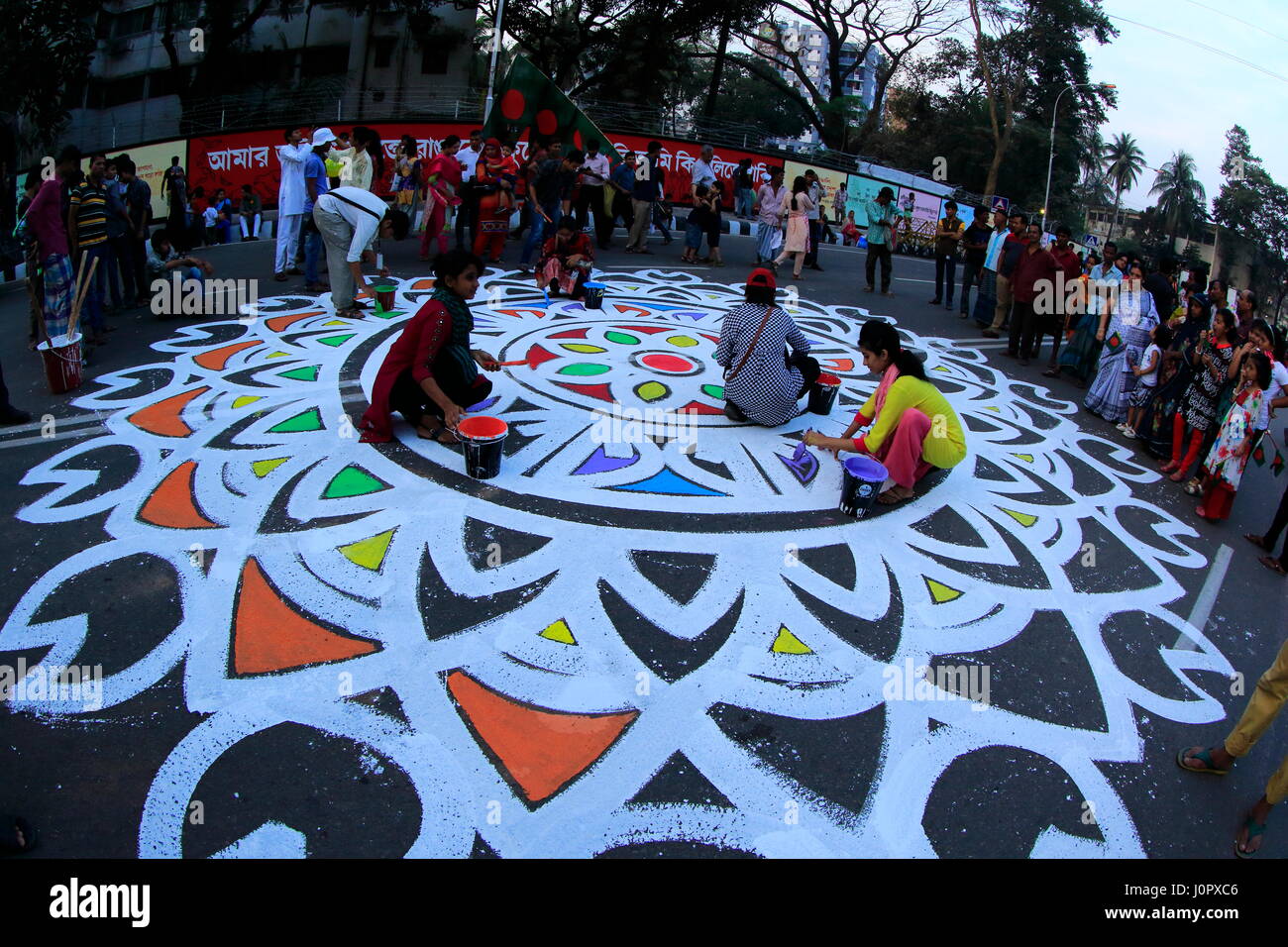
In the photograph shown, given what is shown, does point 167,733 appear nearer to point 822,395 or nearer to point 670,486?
point 670,486

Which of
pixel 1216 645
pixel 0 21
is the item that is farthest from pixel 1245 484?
pixel 0 21

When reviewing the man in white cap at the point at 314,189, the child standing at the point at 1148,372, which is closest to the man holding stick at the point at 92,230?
the man in white cap at the point at 314,189

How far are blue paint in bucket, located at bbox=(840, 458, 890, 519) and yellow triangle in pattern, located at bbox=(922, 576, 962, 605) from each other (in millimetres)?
683

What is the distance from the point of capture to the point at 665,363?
748 centimetres

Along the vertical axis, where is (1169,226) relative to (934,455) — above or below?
above

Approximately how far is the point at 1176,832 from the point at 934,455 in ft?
8.61

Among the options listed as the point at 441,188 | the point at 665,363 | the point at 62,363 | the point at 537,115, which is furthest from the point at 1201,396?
the point at 537,115

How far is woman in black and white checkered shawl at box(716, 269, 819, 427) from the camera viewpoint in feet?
19.6

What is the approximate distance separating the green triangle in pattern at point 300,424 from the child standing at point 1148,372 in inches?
267

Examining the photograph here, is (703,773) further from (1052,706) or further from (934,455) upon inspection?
(934,455)

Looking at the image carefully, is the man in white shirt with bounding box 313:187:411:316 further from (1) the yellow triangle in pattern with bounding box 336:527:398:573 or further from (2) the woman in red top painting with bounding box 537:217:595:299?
(1) the yellow triangle in pattern with bounding box 336:527:398:573

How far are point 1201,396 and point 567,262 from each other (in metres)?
6.44

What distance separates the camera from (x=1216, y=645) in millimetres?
4328

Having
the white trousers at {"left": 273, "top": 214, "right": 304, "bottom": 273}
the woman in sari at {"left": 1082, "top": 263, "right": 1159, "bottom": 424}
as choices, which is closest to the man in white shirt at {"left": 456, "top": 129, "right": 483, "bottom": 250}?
the white trousers at {"left": 273, "top": 214, "right": 304, "bottom": 273}
